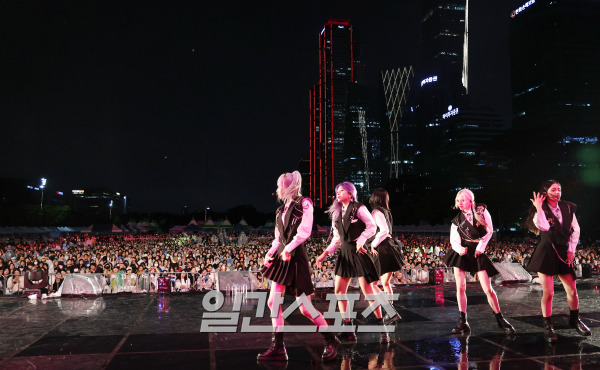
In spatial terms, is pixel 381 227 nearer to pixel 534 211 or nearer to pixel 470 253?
pixel 470 253

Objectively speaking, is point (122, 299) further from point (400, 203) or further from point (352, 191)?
point (400, 203)

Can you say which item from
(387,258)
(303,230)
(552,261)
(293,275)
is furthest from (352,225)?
(552,261)

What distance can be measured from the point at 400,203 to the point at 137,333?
9735 cm

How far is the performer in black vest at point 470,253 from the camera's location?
6164 millimetres

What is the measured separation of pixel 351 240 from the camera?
5.67m

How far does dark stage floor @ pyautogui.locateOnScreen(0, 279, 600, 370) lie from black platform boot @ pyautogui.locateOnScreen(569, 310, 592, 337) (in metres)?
0.10

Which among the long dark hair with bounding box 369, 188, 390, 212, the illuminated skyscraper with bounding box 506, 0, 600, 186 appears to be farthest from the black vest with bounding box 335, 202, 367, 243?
the illuminated skyscraper with bounding box 506, 0, 600, 186

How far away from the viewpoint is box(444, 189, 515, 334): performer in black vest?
616 centimetres

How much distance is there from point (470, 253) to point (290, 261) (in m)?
2.87

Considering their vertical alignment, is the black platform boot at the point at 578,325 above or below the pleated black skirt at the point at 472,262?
below

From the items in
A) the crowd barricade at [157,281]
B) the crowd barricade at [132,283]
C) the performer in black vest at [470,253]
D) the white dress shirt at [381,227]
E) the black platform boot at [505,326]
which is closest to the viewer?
the black platform boot at [505,326]

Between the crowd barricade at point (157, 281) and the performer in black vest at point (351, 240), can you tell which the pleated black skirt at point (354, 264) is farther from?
the crowd barricade at point (157, 281)

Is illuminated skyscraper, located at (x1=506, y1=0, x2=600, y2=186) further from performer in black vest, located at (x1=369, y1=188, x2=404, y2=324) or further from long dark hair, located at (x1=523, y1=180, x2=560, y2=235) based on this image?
performer in black vest, located at (x1=369, y1=188, x2=404, y2=324)

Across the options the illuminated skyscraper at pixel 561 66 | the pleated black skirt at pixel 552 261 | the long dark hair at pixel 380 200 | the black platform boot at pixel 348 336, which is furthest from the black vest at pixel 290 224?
the illuminated skyscraper at pixel 561 66
